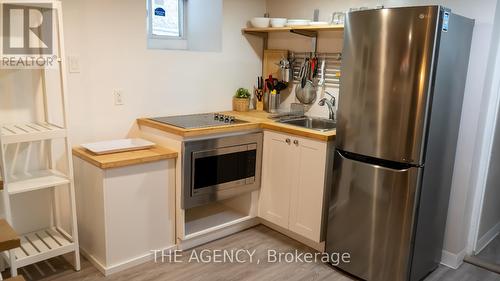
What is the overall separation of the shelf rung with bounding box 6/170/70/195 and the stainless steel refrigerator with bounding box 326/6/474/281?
65.4 inches

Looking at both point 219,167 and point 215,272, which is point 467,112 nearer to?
point 219,167

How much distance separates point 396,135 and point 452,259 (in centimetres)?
112

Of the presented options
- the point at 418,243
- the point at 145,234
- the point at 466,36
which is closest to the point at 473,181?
the point at 418,243

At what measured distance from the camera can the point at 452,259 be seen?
260 centimetres

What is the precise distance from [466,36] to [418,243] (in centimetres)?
123

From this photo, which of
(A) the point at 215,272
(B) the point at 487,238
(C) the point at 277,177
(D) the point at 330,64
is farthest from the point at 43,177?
(B) the point at 487,238

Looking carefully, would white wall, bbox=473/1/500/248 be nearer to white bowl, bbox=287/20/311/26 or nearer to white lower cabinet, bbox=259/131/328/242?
white lower cabinet, bbox=259/131/328/242

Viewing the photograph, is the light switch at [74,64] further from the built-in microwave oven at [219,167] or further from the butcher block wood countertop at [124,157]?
the built-in microwave oven at [219,167]

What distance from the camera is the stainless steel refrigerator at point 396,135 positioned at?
2.00 meters

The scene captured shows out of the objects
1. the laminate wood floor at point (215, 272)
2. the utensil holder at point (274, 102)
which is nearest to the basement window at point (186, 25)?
the utensil holder at point (274, 102)

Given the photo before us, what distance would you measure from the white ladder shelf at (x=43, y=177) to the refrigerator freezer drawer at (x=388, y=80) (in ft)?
5.31

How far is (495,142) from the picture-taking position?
8.95 ft

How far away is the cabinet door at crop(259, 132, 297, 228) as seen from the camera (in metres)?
2.75
